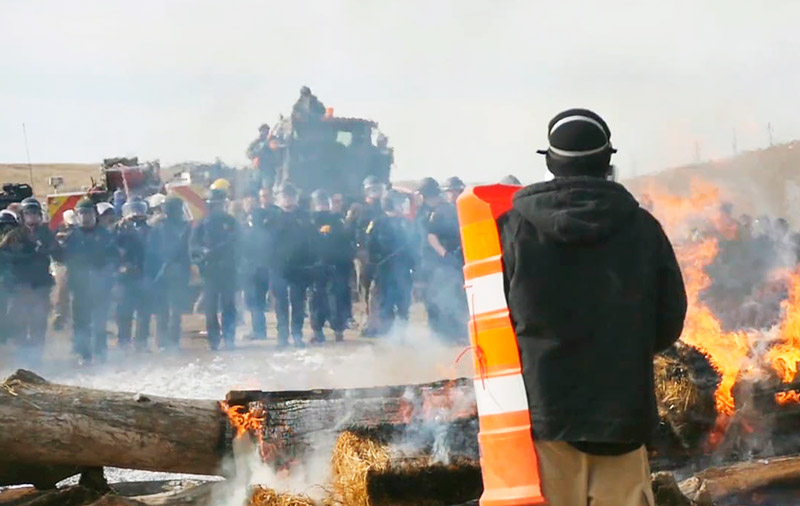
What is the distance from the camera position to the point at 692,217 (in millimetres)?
13344

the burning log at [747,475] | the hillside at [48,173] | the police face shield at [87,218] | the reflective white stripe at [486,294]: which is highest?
the hillside at [48,173]

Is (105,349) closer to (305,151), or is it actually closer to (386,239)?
(386,239)

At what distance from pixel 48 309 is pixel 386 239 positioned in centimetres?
429

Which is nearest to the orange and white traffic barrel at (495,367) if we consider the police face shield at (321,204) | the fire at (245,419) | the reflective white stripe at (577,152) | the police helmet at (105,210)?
the reflective white stripe at (577,152)

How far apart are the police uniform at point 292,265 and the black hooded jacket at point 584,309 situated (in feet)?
30.9

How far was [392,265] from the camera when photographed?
41.2 ft

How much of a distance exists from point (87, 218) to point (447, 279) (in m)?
4.52

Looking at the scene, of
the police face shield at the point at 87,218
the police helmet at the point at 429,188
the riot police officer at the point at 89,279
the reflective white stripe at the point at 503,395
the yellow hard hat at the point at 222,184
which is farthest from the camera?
the yellow hard hat at the point at 222,184

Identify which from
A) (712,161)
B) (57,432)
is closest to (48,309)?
(57,432)

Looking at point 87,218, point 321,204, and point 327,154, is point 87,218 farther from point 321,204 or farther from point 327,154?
point 327,154

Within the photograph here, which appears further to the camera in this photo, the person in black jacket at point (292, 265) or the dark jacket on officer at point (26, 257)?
the person in black jacket at point (292, 265)

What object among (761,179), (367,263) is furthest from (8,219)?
(761,179)

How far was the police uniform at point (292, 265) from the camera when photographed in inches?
490

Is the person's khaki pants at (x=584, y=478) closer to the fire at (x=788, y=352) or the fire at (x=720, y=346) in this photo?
the fire at (x=720, y=346)
